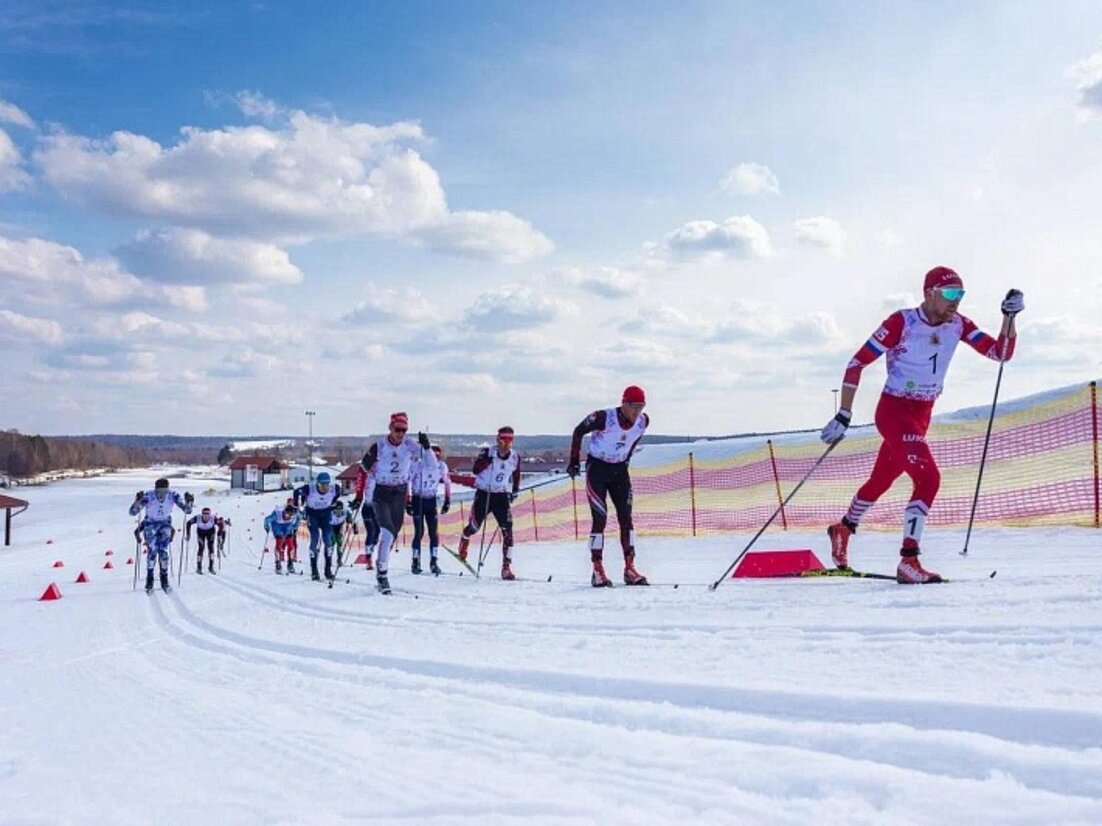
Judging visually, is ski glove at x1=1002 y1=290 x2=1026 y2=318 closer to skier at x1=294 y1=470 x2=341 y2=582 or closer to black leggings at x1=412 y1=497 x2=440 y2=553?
black leggings at x1=412 y1=497 x2=440 y2=553

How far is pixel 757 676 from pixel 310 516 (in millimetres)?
13096

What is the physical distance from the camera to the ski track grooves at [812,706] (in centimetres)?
257

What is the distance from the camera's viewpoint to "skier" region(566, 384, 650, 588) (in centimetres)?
845

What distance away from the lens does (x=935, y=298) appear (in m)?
5.96

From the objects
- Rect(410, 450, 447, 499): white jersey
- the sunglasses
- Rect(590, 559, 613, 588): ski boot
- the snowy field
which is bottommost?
Rect(590, 559, 613, 588): ski boot

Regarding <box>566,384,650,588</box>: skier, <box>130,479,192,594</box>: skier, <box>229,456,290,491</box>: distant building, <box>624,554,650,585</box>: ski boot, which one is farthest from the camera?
<box>229,456,290,491</box>: distant building

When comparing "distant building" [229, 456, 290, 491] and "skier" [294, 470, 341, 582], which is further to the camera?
"distant building" [229, 456, 290, 491]

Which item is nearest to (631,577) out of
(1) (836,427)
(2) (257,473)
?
(1) (836,427)

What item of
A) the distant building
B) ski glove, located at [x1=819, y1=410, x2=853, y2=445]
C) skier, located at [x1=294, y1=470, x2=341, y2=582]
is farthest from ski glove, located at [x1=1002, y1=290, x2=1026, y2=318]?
the distant building

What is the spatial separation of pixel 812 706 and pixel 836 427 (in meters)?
3.53

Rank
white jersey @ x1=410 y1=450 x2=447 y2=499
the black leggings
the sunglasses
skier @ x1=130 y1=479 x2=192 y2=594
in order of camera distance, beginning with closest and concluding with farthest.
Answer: the sunglasses → the black leggings → white jersey @ x1=410 y1=450 x2=447 y2=499 → skier @ x1=130 y1=479 x2=192 y2=594

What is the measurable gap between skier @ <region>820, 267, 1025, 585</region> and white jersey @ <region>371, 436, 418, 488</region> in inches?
222

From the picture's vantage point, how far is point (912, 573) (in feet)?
19.0

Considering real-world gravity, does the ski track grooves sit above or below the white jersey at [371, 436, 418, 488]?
below
